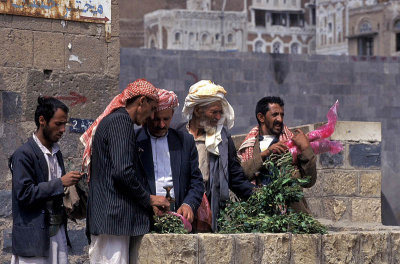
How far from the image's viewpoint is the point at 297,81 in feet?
62.4

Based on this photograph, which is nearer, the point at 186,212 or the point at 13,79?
the point at 186,212

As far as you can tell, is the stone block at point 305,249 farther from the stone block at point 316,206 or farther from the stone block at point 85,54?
the stone block at point 316,206

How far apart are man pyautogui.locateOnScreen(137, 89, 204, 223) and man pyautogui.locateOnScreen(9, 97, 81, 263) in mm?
474

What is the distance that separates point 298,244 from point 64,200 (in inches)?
58.0

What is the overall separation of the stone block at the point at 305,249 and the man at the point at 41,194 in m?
1.38

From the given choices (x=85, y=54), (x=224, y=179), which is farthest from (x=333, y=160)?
(x=224, y=179)

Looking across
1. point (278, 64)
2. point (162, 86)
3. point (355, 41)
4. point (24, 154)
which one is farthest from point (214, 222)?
point (355, 41)

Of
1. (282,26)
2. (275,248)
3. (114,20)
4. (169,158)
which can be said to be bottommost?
(275,248)

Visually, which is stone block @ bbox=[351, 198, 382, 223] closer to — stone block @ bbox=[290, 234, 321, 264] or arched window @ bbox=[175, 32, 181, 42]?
stone block @ bbox=[290, 234, 321, 264]

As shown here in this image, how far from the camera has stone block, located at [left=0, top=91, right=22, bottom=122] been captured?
8344mm

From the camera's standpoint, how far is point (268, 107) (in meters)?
7.16

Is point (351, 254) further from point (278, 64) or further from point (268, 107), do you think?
point (278, 64)

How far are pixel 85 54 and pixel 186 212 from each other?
10.3ft

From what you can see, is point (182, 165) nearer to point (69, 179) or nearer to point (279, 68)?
point (69, 179)
